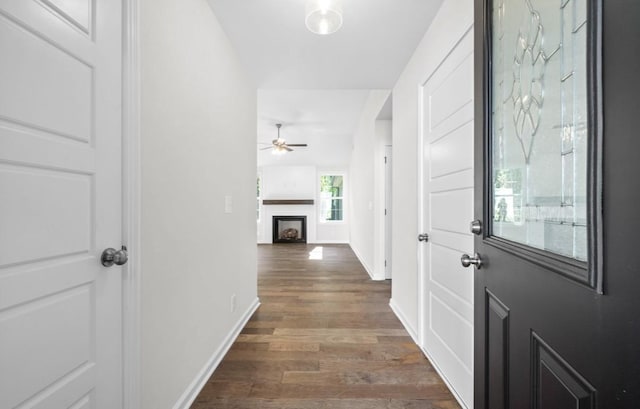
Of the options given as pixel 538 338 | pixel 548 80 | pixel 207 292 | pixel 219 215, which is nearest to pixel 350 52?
pixel 219 215

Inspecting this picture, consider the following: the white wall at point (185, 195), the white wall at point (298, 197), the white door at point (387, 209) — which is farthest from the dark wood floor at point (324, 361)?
the white wall at point (298, 197)

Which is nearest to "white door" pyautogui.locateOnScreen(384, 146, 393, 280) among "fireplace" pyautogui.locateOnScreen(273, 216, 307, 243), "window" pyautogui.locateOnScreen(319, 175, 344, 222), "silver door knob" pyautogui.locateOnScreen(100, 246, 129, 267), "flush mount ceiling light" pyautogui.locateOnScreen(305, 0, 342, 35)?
Answer: "flush mount ceiling light" pyautogui.locateOnScreen(305, 0, 342, 35)

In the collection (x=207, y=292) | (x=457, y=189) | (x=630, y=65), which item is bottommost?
(x=207, y=292)

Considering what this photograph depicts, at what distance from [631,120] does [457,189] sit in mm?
1213

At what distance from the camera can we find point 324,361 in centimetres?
A: 195

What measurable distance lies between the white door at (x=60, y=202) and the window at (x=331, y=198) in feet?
23.5

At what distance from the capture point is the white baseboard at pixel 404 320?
7.28ft

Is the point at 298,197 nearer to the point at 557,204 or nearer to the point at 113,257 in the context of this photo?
the point at 113,257

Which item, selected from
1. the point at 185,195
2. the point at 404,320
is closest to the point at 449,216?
the point at 404,320

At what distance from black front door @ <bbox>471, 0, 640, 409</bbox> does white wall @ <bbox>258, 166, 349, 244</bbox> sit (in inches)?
277

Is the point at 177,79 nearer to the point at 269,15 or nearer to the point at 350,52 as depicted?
the point at 269,15

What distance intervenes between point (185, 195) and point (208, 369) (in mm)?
1116

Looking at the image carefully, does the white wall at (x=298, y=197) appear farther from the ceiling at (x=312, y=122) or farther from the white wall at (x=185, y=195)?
the white wall at (x=185, y=195)

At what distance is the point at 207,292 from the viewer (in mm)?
1795
